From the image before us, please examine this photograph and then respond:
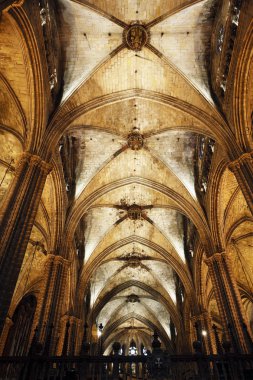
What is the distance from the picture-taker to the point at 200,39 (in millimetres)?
12602

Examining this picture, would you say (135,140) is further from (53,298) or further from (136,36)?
(53,298)

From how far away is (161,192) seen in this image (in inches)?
675

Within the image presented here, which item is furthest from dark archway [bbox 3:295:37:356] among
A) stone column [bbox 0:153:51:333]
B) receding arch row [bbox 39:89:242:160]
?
receding arch row [bbox 39:89:242:160]

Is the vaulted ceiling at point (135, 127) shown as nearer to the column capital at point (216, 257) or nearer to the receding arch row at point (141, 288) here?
the receding arch row at point (141, 288)

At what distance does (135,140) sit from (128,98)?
241 cm

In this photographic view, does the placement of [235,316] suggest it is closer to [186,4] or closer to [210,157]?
Answer: [210,157]

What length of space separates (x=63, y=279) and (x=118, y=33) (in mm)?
10390

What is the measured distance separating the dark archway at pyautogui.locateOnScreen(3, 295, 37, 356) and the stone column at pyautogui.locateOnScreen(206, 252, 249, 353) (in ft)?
35.8

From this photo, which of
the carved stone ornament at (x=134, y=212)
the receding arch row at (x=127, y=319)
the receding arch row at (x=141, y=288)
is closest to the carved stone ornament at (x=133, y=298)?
the receding arch row at (x=141, y=288)

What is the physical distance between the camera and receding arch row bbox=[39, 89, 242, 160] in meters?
10.8

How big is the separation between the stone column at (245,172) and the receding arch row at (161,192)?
4.97m

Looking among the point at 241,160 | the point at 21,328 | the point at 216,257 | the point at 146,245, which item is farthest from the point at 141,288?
the point at 241,160

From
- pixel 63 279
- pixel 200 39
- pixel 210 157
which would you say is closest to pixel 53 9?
pixel 200 39

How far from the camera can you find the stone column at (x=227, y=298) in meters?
10.6
